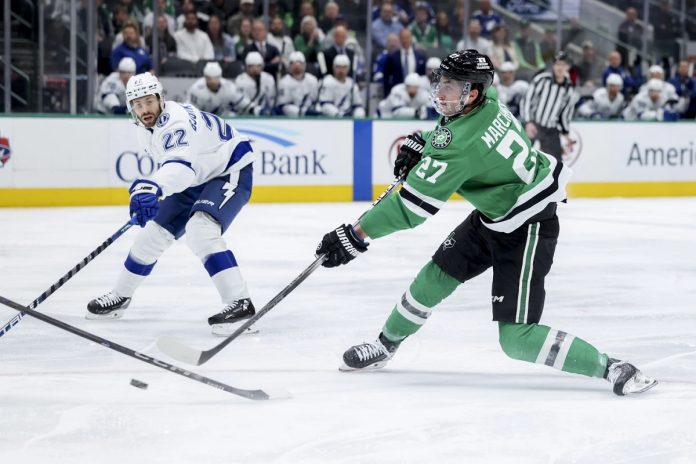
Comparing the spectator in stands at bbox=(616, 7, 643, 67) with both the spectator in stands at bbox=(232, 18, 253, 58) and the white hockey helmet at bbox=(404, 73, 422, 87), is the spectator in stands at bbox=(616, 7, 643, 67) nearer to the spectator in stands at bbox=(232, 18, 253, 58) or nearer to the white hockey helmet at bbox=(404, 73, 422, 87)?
the white hockey helmet at bbox=(404, 73, 422, 87)

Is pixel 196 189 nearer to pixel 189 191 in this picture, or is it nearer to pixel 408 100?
pixel 189 191

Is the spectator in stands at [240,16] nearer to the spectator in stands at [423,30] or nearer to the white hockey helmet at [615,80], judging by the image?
the spectator in stands at [423,30]

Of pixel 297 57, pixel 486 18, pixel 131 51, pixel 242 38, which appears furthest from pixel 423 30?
pixel 131 51

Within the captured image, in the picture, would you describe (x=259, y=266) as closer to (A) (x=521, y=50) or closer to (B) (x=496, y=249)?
(B) (x=496, y=249)

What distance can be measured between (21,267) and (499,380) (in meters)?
3.25

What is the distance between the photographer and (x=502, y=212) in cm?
316

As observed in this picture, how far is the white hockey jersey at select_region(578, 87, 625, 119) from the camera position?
11609 millimetres


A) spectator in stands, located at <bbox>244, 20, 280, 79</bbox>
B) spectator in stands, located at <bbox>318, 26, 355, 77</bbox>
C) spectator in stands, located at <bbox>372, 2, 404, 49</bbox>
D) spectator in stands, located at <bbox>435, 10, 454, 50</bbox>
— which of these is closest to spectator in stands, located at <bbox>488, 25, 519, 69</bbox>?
spectator in stands, located at <bbox>435, 10, 454, 50</bbox>

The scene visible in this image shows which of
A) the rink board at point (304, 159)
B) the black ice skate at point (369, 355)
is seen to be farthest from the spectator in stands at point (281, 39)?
the black ice skate at point (369, 355)

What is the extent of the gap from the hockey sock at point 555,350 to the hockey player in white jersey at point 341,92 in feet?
24.7

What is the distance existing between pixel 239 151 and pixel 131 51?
577 centimetres

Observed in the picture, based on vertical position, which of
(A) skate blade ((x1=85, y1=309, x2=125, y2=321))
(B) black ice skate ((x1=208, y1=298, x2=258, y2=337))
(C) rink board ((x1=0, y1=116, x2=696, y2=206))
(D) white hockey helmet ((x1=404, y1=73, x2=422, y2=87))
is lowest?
(C) rink board ((x1=0, y1=116, x2=696, y2=206))

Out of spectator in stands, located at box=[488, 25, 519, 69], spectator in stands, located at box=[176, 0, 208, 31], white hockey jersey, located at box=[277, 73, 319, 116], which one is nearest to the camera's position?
white hockey jersey, located at box=[277, 73, 319, 116]

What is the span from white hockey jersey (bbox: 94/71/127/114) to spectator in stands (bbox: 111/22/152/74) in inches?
7.0
